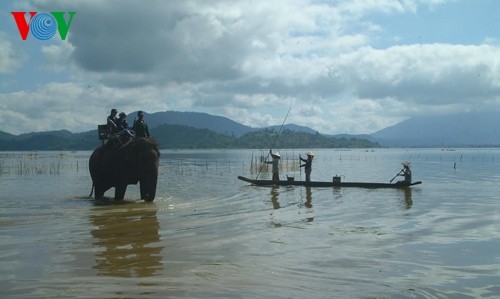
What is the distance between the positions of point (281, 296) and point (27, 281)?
386 centimetres

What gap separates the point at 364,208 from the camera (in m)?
15.9

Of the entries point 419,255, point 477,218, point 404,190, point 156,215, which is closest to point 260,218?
point 156,215

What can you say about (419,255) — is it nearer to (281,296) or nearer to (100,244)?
(281,296)

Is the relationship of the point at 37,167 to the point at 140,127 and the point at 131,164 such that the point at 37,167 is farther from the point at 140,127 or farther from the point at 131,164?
the point at 131,164

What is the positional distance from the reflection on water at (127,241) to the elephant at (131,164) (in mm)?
1153

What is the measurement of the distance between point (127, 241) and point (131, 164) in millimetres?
6844

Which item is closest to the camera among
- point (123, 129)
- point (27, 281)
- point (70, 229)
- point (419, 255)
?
point (27, 281)

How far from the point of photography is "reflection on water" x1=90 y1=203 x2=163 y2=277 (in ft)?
25.2

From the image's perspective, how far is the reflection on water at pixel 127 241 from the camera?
25.2ft

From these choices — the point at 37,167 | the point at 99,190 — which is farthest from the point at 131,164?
the point at 37,167

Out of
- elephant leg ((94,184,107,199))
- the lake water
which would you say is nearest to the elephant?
elephant leg ((94,184,107,199))

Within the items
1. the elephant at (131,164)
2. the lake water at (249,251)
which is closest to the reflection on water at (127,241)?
the lake water at (249,251)

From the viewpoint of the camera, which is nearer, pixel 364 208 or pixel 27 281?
pixel 27 281

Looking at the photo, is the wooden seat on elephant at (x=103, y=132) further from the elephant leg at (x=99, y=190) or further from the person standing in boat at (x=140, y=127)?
the elephant leg at (x=99, y=190)
